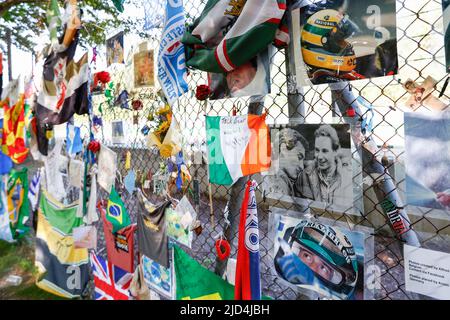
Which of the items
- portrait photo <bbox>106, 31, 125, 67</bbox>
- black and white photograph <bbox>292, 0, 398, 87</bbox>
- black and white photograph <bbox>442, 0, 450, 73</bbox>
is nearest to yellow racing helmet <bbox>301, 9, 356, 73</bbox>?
black and white photograph <bbox>292, 0, 398, 87</bbox>

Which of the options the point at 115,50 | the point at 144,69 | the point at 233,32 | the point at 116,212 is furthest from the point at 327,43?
the point at 116,212

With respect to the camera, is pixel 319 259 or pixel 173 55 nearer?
pixel 319 259

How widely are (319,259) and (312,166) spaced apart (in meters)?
0.37

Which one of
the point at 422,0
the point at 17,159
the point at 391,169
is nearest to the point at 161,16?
the point at 422,0

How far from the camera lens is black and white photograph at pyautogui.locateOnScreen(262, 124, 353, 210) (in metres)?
1.14

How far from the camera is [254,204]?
4.72 ft

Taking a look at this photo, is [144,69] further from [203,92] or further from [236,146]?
[236,146]

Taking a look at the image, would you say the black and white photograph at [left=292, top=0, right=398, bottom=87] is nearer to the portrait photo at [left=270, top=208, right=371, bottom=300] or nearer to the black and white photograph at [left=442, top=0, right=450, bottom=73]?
the black and white photograph at [left=442, top=0, right=450, bottom=73]

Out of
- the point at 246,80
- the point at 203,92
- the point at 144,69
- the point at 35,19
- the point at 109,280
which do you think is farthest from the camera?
the point at 35,19

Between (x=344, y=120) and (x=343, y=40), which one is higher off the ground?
(x=343, y=40)

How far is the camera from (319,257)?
1267 mm

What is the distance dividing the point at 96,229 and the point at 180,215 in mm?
1205

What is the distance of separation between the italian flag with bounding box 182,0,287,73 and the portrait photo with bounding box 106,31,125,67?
2.71 feet

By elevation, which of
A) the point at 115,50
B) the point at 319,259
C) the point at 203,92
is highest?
the point at 115,50
